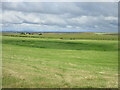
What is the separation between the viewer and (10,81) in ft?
37.4

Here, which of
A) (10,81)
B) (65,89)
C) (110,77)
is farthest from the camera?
(110,77)

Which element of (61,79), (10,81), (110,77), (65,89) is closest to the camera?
(65,89)

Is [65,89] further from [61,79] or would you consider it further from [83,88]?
[61,79]

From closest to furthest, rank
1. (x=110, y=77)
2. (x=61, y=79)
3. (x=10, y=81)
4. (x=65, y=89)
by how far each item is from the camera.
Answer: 1. (x=65, y=89)
2. (x=10, y=81)
3. (x=61, y=79)
4. (x=110, y=77)

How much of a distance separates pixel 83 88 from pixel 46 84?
2153mm

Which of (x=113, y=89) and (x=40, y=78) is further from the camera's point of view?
(x=40, y=78)

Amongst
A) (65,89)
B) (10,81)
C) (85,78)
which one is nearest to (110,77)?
(85,78)

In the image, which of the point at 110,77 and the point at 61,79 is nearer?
the point at 61,79

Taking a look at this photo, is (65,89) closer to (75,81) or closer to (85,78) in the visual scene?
(75,81)

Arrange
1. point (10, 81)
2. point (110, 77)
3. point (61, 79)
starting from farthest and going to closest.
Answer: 1. point (110, 77)
2. point (61, 79)
3. point (10, 81)

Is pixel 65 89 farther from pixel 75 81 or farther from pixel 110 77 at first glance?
pixel 110 77

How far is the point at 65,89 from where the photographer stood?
10633 mm

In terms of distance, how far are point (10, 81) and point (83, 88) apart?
4.36 meters

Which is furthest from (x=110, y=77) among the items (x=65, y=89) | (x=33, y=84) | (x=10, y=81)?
(x=10, y=81)
